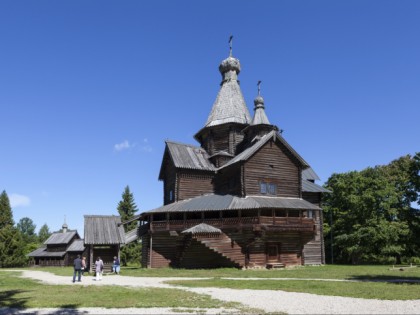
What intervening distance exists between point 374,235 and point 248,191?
57.6 feet

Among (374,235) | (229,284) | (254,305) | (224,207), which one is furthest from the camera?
(374,235)

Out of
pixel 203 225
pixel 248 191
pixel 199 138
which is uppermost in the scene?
pixel 199 138

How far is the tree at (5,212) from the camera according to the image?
238 ft

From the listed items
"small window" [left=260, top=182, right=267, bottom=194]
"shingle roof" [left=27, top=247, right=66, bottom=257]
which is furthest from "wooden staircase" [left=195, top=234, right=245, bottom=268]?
"shingle roof" [left=27, top=247, right=66, bottom=257]

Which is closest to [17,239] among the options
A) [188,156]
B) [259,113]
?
[188,156]

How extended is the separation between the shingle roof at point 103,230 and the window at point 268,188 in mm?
14411

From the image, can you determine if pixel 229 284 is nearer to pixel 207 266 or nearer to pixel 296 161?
pixel 207 266

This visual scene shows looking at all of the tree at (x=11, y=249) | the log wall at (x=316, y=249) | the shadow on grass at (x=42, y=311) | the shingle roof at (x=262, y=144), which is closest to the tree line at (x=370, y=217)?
the log wall at (x=316, y=249)

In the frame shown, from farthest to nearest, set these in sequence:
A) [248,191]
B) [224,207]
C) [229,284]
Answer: [248,191] < [224,207] < [229,284]

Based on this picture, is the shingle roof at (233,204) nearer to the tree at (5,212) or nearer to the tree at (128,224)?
the tree at (128,224)

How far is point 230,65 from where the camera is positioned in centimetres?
4828

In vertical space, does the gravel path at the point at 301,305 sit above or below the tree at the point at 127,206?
below

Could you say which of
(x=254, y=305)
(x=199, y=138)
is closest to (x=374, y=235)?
(x=199, y=138)

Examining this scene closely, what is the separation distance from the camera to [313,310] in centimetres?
1212
